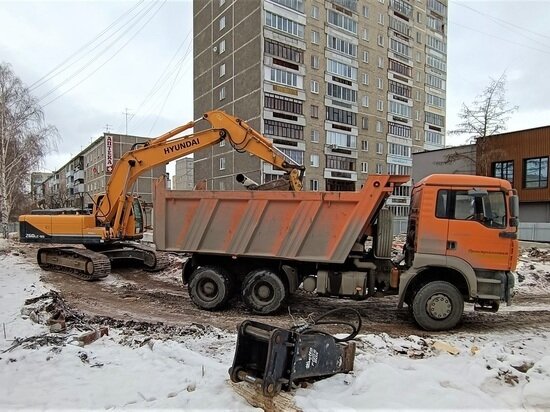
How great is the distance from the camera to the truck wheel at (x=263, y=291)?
7.79 m

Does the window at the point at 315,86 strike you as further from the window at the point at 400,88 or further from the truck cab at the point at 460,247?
the truck cab at the point at 460,247

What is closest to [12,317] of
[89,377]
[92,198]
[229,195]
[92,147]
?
[89,377]

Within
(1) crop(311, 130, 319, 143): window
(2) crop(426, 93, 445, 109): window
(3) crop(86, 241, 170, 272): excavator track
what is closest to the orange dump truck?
(3) crop(86, 241, 170, 272): excavator track

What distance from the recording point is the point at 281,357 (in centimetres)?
385

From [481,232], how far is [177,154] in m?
7.30

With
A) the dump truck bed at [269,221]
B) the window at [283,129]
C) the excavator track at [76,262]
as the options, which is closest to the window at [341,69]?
the window at [283,129]

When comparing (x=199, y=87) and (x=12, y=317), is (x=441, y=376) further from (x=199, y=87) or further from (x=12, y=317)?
(x=199, y=87)

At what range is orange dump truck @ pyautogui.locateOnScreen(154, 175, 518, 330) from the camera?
6828 millimetres

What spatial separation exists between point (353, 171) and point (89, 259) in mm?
40136

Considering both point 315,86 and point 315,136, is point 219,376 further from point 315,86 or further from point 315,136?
point 315,86

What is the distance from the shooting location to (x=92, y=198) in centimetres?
1225

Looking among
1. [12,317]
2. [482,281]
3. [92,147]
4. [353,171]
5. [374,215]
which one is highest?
[92,147]

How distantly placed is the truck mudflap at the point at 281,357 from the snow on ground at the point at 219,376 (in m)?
0.16

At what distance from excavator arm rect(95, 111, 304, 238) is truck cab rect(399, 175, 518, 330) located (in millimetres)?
3272
